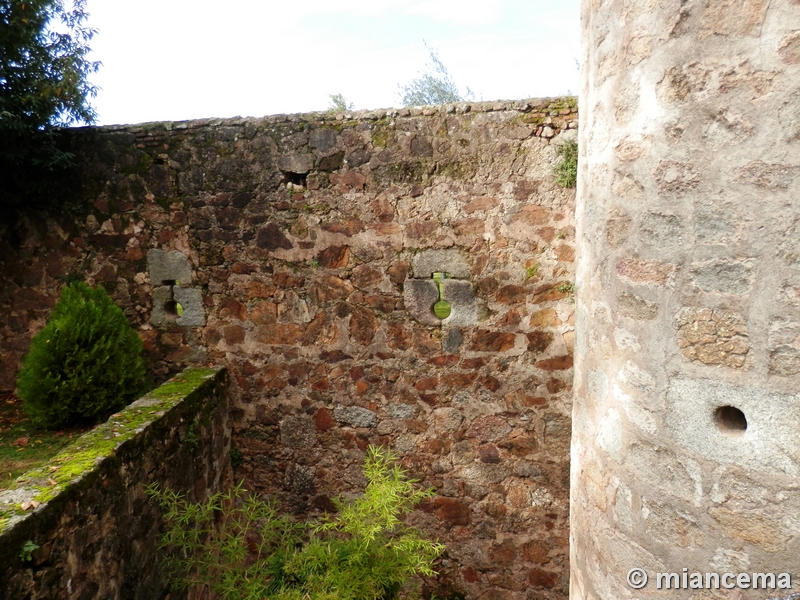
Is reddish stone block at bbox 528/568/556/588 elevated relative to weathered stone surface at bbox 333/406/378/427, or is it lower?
lower

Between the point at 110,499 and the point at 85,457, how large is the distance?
0.78 feet

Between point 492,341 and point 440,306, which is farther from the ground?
point 440,306

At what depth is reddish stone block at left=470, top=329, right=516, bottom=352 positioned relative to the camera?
3781mm

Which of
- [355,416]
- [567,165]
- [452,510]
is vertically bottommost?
[452,510]

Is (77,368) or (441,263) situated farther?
(441,263)

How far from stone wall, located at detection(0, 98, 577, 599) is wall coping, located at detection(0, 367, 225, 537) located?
72 cm

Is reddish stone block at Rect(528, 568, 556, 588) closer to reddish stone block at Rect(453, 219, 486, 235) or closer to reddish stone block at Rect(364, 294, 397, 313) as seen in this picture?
reddish stone block at Rect(364, 294, 397, 313)

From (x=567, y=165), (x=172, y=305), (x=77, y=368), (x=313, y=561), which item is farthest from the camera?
(x=172, y=305)

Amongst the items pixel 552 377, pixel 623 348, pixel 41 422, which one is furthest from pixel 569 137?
pixel 41 422

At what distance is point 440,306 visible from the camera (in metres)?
4.02

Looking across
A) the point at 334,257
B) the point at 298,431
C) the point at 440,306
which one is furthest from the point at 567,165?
the point at 298,431

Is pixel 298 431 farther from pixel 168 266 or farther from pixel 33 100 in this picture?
pixel 33 100

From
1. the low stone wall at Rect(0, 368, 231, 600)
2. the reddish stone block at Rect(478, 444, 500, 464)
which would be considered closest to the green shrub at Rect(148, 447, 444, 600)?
the low stone wall at Rect(0, 368, 231, 600)

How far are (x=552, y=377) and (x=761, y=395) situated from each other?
81.5 inches
